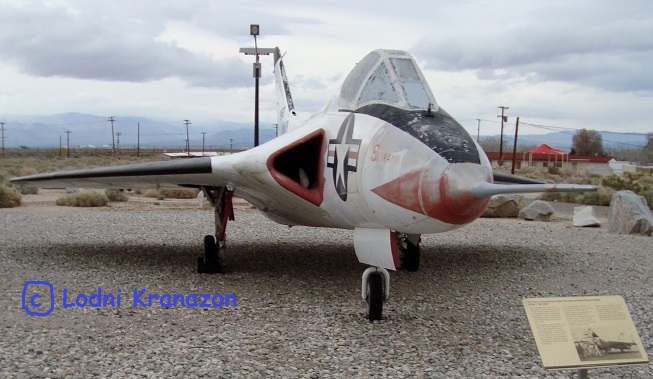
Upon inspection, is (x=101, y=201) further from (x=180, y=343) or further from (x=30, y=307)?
(x=180, y=343)

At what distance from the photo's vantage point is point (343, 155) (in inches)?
302

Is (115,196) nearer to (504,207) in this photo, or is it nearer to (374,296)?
(504,207)

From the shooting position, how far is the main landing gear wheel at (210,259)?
33.9ft

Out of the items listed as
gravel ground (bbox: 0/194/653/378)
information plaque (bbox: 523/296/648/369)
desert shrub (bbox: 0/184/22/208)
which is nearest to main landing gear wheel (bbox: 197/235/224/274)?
gravel ground (bbox: 0/194/653/378)

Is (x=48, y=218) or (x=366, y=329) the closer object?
(x=366, y=329)

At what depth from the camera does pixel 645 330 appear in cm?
750

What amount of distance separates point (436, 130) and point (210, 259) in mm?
4899

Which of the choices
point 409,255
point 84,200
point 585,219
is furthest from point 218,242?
point 84,200

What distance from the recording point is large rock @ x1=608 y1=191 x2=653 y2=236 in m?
16.6

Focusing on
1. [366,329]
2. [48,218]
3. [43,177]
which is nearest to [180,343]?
[366,329]

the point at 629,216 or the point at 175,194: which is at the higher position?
the point at 629,216

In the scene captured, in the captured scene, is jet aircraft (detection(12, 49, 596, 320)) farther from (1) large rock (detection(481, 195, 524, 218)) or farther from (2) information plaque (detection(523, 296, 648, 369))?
(1) large rock (detection(481, 195, 524, 218))

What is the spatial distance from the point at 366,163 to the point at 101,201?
19.0 m

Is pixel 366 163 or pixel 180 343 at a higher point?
pixel 366 163
